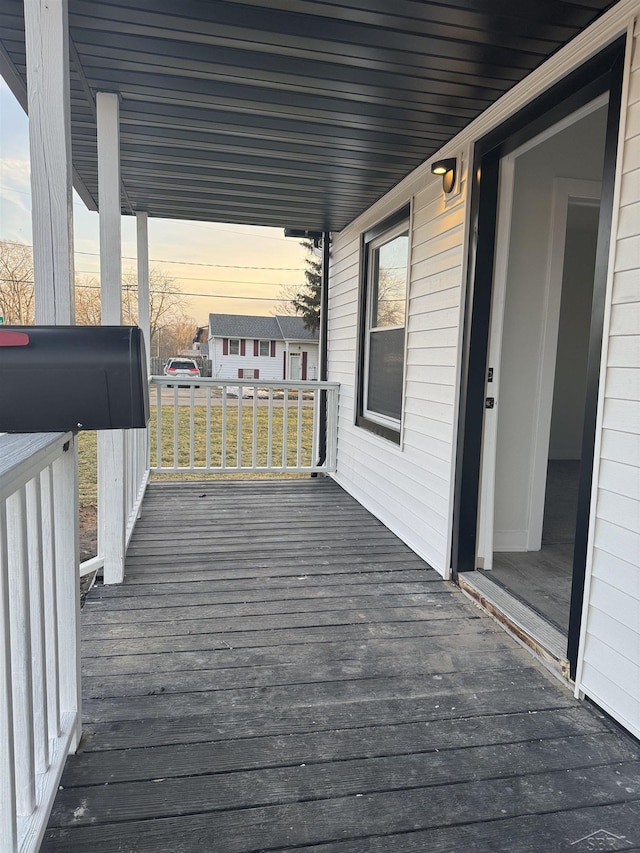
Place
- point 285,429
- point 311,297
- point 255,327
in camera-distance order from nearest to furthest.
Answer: point 285,429
point 311,297
point 255,327

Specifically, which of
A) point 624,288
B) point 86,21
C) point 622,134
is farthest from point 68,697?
point 622,134

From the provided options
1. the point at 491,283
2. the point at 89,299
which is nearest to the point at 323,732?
the point at 491,283

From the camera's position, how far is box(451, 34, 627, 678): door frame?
1879mm

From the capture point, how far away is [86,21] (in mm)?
1966

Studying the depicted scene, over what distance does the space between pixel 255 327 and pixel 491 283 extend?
23.4 m

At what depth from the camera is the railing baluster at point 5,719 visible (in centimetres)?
104

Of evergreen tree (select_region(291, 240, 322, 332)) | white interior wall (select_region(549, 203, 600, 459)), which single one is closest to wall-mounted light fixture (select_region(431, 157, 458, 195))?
white interior wall (select_region(549, 203, 600, 459))

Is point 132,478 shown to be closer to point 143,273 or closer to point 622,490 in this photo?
point 143,273

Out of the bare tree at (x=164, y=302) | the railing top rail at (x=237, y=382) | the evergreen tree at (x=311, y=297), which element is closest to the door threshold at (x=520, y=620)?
the railing top rail at (x=237, y=382)

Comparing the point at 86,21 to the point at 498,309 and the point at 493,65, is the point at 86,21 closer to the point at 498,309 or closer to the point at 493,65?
the point at 493,65

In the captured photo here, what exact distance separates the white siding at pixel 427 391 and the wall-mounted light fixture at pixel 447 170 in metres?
0.09

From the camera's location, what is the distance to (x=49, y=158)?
56.5 inches

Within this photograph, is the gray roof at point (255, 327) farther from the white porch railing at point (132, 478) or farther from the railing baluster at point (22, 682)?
the railing baluster at point (22, 682)

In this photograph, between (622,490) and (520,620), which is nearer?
(622,490)
